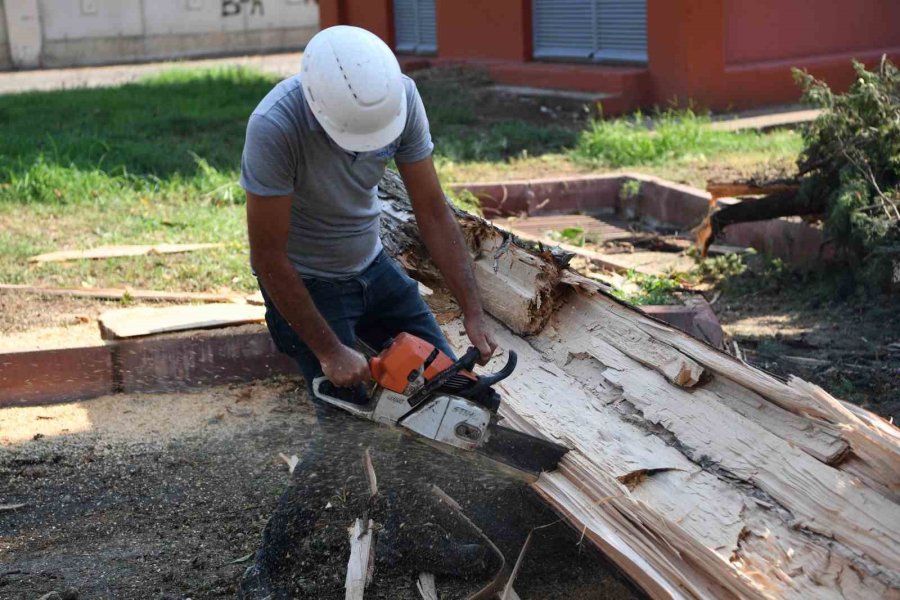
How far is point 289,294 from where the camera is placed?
3199 millimetres

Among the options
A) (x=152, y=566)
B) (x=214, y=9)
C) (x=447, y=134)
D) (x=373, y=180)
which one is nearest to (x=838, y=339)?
(x=373, y=180)

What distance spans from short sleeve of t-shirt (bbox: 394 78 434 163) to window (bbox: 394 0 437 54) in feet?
40.5

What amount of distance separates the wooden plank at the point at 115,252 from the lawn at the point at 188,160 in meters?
0.08

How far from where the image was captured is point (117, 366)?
5320mm

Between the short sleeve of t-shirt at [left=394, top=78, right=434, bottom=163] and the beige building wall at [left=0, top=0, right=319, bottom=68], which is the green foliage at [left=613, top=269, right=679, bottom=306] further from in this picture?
the beige building wall at [left=0, top=0, right=319, bottom=68]

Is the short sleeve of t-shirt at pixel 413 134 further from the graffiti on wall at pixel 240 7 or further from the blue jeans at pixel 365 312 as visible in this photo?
the graffiti on wall at pixel 240 7

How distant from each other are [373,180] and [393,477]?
124 cm

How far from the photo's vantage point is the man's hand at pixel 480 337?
3.42 m

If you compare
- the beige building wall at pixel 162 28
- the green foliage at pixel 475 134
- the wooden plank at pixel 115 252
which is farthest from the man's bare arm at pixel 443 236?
the beige building wall at pixel 162 28

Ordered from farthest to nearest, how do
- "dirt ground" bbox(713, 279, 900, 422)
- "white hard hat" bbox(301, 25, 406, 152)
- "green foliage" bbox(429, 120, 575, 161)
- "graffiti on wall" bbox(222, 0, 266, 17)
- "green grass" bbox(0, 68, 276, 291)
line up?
"graffiti on wall" bbox(222, 0, 266, 17)
"green foliage" bbox(429, 120, 575, 161)
"green grass" bbox(0, 68, 276, 291)
"dirt ground" bbox(713, 279, 900, 422)
"white hard hat" bbox(301, 25, 406, 152)

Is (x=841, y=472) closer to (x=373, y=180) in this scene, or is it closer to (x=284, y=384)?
Answer: (x=373, y=180)

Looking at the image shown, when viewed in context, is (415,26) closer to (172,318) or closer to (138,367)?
(172,318)

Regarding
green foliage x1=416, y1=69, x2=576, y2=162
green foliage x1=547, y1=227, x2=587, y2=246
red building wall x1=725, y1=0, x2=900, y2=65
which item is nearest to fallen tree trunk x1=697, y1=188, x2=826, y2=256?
green foliage x1=547, y1=227, x2=587, y2=246

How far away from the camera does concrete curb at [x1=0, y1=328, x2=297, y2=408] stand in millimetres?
5219
